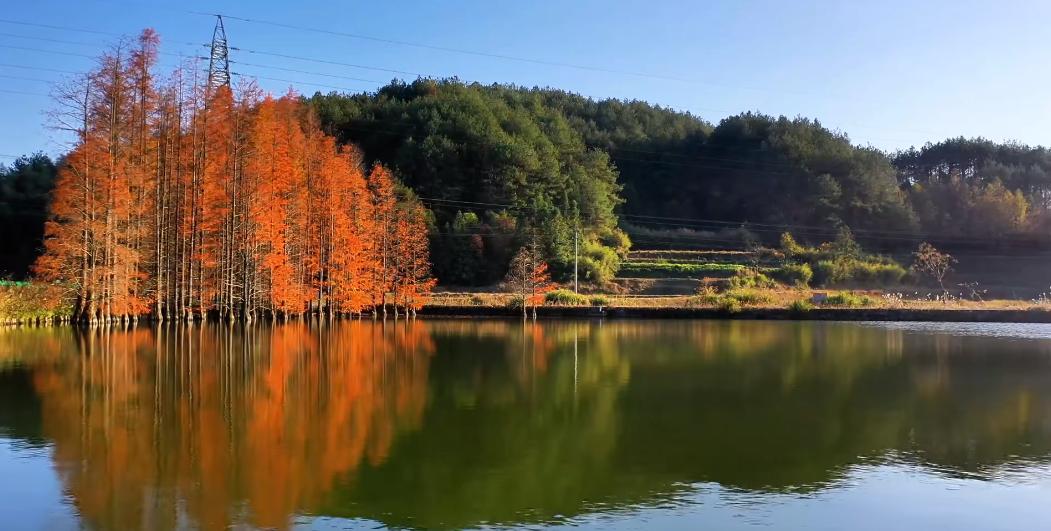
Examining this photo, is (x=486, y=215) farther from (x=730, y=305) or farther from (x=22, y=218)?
(x=22, y=218)

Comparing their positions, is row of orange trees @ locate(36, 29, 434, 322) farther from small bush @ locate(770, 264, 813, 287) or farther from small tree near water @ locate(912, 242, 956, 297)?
small tree near water @ locate(912, 242, 956, 297)

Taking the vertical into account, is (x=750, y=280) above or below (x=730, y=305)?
above

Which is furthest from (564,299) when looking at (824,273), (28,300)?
(28,300)

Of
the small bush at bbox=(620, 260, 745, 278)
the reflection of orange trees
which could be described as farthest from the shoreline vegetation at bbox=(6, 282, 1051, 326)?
the reflection of orange trees

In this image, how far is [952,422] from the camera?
33.3ft

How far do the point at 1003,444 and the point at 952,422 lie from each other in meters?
1.21

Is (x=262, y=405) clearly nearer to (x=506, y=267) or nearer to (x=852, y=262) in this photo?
(x=506, y=267)

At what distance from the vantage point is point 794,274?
44625mm

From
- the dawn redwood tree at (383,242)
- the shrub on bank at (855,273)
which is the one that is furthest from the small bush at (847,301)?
the dawn redwood tree at (383,242)

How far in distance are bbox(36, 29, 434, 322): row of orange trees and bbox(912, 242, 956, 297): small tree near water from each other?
26612 millimetres

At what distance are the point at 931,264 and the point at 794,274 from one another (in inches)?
267

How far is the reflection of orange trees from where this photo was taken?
623 cm

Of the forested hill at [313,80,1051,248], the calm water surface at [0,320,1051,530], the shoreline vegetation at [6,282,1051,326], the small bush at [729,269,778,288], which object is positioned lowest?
the calm water surface at [0,320,1051,530]

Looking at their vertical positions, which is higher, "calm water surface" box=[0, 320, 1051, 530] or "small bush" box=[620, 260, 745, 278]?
"small bush" box=[620, 260, 745, 278]
